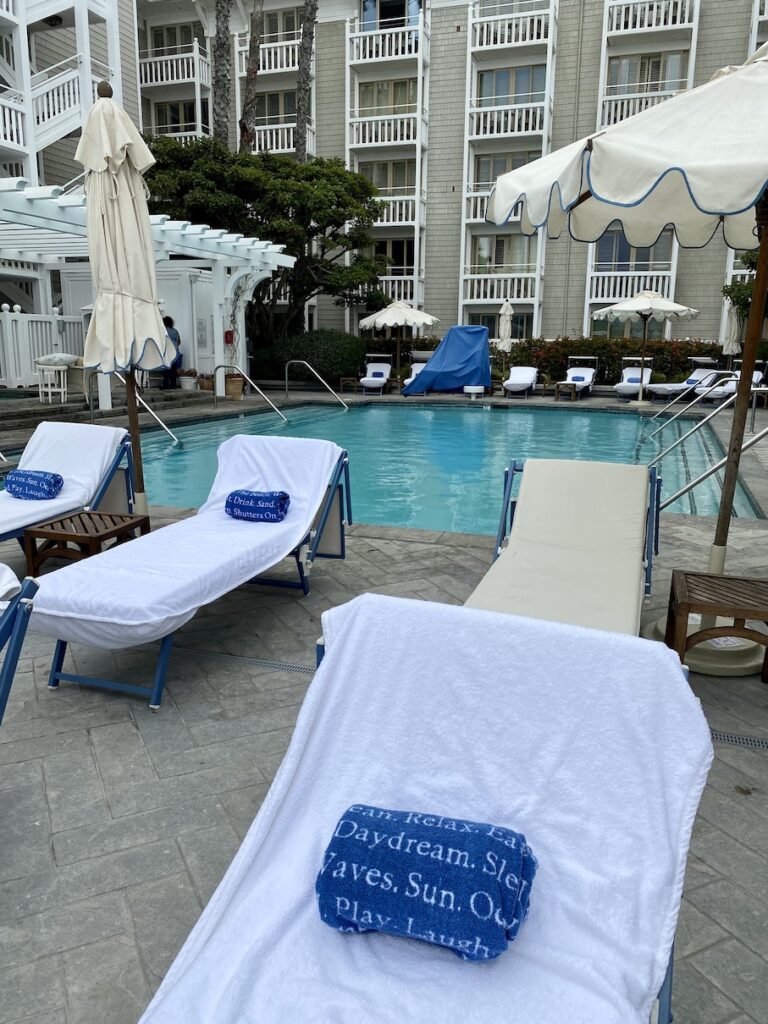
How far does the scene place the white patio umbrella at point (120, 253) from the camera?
4.66 m

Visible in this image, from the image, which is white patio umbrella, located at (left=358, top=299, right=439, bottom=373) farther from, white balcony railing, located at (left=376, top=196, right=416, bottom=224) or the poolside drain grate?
the poolside drain grate

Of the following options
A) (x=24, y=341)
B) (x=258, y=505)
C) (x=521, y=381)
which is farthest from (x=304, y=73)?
(x=258, y=505)

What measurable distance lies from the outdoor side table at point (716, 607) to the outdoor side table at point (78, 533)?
9.70ft

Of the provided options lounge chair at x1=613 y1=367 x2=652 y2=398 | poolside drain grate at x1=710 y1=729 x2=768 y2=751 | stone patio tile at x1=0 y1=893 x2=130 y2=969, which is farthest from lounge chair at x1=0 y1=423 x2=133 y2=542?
lounge chair at x1=613 y1=367 x2=652 y2=398

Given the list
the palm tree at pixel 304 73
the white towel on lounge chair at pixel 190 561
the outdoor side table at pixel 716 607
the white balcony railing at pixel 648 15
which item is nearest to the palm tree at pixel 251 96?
the palm tree at pixel 304 73

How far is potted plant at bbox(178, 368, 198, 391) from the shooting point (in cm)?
1591

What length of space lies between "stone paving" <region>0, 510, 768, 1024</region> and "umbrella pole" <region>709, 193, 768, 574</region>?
27.7 inches

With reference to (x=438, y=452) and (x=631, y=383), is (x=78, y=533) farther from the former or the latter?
(x=631, y=383)

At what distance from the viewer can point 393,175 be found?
23.2 meters

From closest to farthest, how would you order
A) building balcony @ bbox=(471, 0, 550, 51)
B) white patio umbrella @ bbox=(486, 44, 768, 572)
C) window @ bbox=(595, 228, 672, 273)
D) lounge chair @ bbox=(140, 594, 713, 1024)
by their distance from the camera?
lounge chair @ bbox=(140, 594, 713, 1024)
white patio umbrella @ bbox=(486, 44, 768, 572)
window @ bbox=(595, 228, 672, 273)
building balcony @ bbox=(471, 0, 550, 51)

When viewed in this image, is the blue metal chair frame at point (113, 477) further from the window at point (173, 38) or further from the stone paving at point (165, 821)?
the window at point (173, 38)

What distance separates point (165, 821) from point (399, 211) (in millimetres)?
22232

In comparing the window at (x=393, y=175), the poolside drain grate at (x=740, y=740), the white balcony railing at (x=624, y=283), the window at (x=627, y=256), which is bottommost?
the poolside drain grate at (x=740, y=740)

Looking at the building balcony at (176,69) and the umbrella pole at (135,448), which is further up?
the building balcony at (176,69)
